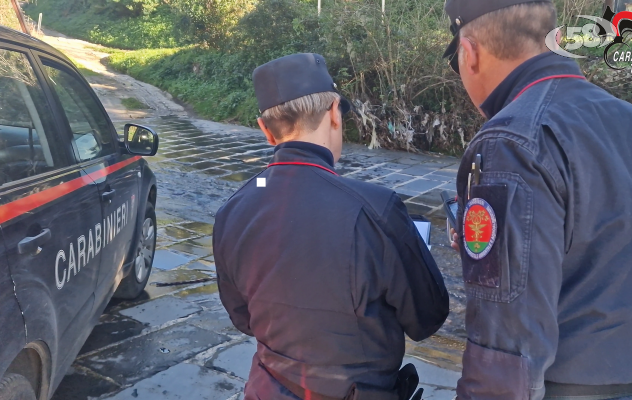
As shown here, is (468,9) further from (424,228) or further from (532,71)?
(424,228)

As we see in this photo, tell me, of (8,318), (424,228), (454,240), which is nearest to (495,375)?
(454,240)

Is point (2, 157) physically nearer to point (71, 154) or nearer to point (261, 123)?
point (71, 154)

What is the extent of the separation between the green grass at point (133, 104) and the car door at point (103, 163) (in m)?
14.4

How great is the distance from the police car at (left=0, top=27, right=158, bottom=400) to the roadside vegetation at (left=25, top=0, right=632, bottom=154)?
8.65m

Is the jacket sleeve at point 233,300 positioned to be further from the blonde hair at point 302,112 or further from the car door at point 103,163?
the car door at point 103,163

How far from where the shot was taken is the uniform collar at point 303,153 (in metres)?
1.62

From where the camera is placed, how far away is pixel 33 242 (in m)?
2.22

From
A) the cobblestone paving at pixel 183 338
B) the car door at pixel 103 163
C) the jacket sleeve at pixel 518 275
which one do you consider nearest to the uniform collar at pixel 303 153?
the jacket sleeve at pixel 518 275

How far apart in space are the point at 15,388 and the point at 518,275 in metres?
1.81

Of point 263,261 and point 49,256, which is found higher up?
point 263,261

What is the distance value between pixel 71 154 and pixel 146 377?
138 centimetres

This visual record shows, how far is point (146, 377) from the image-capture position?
11.4 ft

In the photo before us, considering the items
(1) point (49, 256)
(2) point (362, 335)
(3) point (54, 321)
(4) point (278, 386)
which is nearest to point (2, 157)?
(1) point (49, 256)

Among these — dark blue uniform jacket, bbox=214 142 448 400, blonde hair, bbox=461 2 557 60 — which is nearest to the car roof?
dark blue uniform jacket, bbox=214 142 448 400
